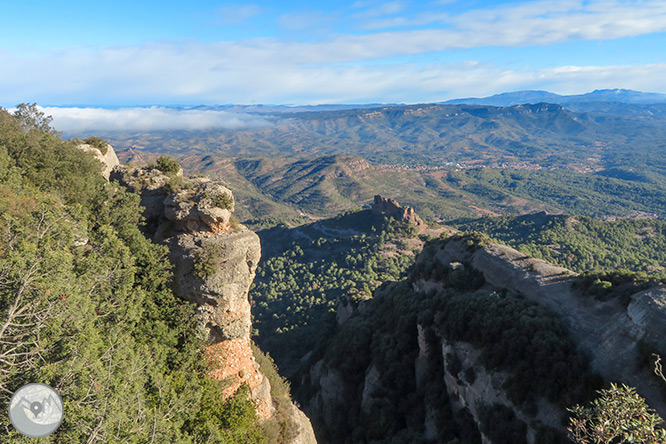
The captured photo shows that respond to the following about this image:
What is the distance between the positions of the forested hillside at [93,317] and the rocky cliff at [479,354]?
702 inches

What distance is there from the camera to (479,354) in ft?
92.9

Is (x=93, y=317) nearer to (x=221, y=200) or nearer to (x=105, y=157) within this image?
(x=221, y=200)

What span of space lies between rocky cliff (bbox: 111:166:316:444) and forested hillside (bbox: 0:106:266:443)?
3.00 feet

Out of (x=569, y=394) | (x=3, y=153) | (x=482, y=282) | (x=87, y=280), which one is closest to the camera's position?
(x=87, y=280)

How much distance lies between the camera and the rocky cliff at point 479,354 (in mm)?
22062

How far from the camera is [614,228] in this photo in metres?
115

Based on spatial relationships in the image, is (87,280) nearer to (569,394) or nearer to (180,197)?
(180,197)

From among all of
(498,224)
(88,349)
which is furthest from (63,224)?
(498,224)

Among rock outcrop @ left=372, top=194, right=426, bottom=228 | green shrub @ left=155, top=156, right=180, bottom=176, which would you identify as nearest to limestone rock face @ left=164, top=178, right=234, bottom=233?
green shrub @ left=155, top=156, right=180, bottom=176

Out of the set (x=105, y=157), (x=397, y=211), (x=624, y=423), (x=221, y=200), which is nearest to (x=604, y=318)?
(x=624, y=423)

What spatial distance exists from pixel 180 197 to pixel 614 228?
461 ft

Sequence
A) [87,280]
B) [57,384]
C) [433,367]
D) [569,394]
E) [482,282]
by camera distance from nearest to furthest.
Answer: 1. [57,384]
2. [87,280]
3. [569,394]
4. [433,367]
5. [482,282]

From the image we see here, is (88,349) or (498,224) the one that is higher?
(88,349)

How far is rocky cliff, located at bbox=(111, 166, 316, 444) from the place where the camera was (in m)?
19.5
